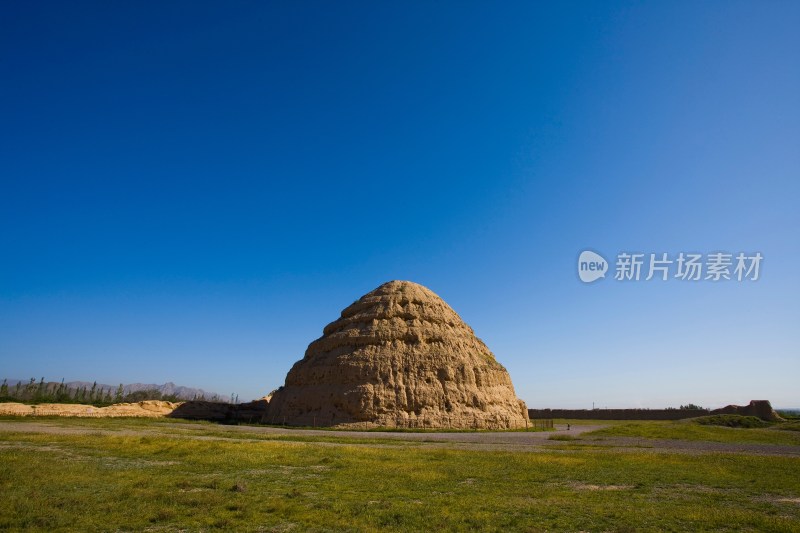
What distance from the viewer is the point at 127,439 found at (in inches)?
960

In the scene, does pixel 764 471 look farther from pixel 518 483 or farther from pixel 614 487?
pixel 518 483

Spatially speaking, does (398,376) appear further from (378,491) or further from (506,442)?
(378,491)

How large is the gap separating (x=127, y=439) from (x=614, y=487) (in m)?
23.8

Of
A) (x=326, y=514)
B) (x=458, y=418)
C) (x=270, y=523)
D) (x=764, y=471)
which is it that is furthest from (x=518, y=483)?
(x=458, y=418)

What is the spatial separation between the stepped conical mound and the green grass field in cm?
2505

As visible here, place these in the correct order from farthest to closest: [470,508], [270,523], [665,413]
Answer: [665,413], [470,508], [270,523]

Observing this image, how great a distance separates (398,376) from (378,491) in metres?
35.2

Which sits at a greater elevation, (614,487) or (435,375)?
(435,375)

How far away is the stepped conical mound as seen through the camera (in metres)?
45.9

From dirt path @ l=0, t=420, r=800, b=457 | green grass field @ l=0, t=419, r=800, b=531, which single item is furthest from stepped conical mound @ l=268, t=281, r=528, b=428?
green grass field @ l=0, t=419, r=800, b=531

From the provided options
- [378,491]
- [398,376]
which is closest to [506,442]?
[398,376]

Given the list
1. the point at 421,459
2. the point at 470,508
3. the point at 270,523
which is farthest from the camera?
the point at 421,459

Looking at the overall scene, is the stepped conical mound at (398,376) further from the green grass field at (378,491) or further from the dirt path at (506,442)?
the green grass field at (378,491)

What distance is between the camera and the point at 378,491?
12.8 meters
